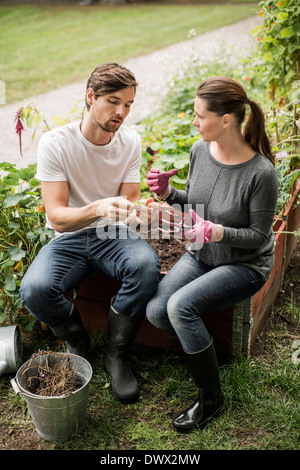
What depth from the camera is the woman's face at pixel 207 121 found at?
2.06 m

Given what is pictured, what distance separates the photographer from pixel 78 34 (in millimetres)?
11617

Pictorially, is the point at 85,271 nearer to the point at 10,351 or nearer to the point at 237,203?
the point at 10,351

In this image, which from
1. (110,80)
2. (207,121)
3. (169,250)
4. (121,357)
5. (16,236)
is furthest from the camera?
(169,250)

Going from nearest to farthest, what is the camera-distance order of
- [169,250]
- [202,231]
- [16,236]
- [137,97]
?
[202,231], [16,236], [169,250], [137,97]

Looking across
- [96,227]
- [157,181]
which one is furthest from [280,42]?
[96,227]

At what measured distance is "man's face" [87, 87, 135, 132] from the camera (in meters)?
2.25

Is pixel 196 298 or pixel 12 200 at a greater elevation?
pixel 12 200

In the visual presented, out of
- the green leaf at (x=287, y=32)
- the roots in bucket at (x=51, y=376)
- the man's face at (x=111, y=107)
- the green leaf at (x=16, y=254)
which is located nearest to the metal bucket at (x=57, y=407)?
the roots in bucket at (x=51, y=376)

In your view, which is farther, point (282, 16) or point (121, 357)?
point (282, 16)

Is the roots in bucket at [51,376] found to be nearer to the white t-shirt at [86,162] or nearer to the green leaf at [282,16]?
the white t-shirt at [86,162]

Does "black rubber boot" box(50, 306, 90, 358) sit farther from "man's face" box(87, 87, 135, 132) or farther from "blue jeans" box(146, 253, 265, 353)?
"man's face" box(87, 87, 135, 132)

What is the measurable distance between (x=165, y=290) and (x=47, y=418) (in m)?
0.69

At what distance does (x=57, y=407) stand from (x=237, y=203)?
1.05m

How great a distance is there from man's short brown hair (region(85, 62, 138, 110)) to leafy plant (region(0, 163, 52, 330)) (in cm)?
62
